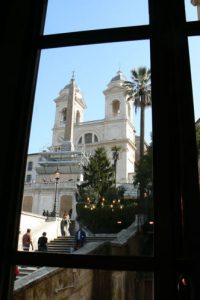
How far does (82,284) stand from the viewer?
41.2 inches

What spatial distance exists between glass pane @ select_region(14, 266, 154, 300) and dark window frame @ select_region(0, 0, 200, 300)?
0.17 feet

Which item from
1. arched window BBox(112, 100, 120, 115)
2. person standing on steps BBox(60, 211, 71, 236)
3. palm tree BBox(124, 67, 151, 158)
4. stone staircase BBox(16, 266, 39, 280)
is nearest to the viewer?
stone staircase BBox(16, 266, 39, 280)

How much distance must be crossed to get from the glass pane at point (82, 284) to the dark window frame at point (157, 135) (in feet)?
0.17

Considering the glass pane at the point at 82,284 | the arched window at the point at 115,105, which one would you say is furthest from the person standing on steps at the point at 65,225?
the arched window at the point at 115,105

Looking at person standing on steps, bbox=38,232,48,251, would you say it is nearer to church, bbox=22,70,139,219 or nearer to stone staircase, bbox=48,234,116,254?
stone staircase, bbox=48,234,116,254

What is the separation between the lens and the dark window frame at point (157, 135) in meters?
0.93

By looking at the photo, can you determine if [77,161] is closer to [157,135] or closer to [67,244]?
[67,244]

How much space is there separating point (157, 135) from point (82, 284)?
0.58m

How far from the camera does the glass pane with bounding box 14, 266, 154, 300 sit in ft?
3.13

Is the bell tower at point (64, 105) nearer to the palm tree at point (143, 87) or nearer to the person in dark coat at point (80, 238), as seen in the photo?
the palm tree at point (143, 87)

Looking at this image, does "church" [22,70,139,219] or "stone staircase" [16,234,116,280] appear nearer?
"stone staircase" [16,234,116,280]

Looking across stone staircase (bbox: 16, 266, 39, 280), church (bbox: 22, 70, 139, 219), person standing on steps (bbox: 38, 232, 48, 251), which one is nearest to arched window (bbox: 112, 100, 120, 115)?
church (bbox: 22, 70, 139, 219)

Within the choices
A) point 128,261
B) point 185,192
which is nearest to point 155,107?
point 185,192

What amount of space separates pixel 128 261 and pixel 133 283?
79mm
